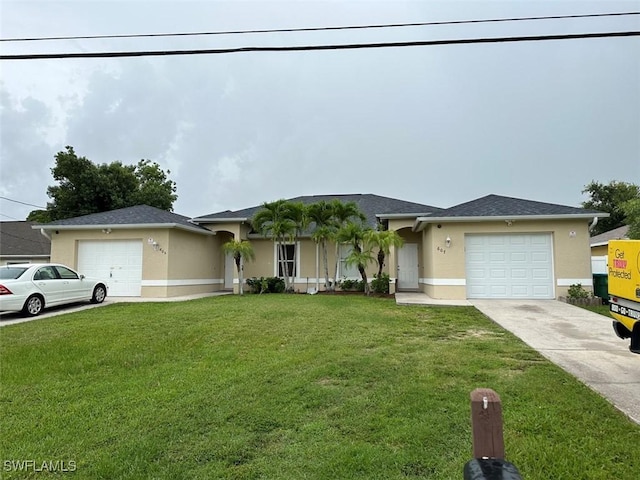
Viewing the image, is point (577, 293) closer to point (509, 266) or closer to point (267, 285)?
point (509, 266)

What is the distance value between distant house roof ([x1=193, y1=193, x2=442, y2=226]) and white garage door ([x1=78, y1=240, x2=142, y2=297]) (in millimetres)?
3571

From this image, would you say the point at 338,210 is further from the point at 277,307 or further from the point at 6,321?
Result: the point at 6,321

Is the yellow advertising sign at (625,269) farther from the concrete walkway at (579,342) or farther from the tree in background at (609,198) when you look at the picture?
the tree in background at (609,198)

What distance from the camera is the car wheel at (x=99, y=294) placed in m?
12.5

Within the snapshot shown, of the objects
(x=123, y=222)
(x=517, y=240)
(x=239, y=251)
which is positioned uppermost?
(x=123, y=222)

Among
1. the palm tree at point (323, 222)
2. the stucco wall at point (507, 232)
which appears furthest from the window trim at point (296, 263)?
the stucco wall at point (507, 232)

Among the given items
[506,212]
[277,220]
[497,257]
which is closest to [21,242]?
[277,220]

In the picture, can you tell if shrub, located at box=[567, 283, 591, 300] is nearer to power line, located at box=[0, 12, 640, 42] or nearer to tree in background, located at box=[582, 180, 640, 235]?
power line, located at box=[0, 12, 640, 42]

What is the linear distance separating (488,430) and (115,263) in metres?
16.0

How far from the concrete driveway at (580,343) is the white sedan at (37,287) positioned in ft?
39.9

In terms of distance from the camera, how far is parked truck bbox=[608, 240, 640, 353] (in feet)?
14.8

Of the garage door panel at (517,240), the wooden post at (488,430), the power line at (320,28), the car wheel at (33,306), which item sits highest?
the power line at (320,28)

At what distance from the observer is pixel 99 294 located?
12.7 m

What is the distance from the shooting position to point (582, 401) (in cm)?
Result: 371
